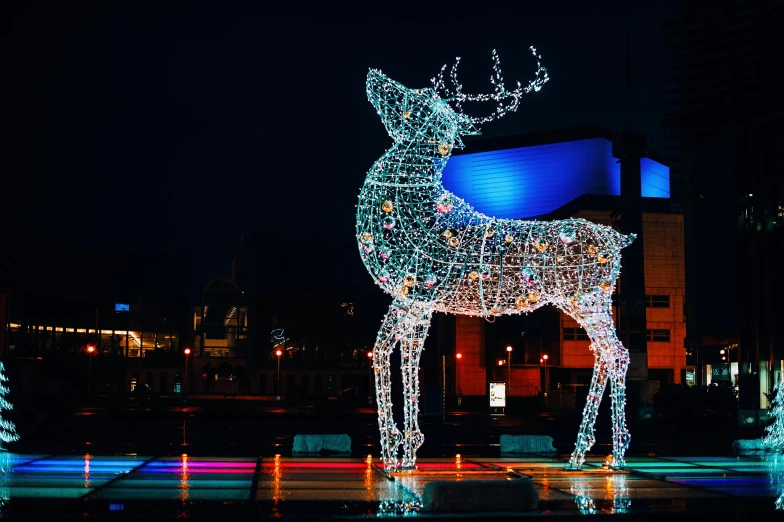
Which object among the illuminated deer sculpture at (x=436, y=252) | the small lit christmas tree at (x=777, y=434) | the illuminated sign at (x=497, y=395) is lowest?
the illuminated sign at (x=497, y=395)

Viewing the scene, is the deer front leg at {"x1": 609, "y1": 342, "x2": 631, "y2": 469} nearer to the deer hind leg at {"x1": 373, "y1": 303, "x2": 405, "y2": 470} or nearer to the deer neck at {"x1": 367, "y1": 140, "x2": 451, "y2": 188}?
the deer hind leg at {"x1": 373, "y1": 303, "x2": 405, "y2": 470}

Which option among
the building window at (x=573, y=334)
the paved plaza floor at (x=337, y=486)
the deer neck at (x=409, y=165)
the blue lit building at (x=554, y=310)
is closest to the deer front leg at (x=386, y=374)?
the paved plaza floor at (x=337, y=486)

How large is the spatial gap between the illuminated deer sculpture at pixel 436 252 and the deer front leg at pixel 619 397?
47mm

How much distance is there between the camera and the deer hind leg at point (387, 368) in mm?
11320

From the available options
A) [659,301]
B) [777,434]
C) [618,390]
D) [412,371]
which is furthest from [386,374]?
[659,301]

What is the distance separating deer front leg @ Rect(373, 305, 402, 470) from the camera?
11.3m

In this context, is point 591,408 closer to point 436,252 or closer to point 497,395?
point 436,252

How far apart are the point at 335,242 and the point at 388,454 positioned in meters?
63.6

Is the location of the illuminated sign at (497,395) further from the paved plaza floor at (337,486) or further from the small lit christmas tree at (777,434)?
the paved plaza floor at (337,486)

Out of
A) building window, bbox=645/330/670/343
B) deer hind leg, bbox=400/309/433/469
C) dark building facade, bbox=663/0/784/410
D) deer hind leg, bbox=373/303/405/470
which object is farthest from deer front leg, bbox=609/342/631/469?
building window, bbox=645/330/670/343

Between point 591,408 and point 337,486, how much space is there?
3904mm

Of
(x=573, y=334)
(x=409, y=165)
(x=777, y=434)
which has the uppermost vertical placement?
(x=409, y=165)

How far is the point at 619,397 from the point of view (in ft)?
39.9

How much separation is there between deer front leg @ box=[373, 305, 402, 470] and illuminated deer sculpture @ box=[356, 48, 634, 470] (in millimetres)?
14
